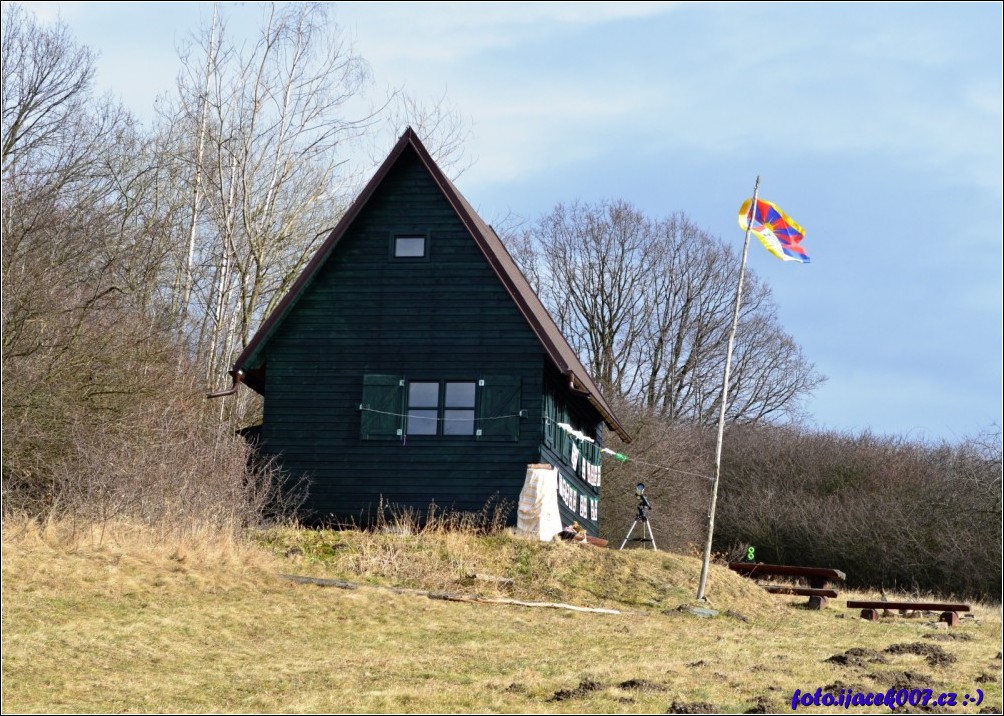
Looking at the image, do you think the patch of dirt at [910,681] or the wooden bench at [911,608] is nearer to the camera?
the patch of dirt at [910,681]

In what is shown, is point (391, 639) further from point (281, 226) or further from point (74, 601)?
point (281, 226)

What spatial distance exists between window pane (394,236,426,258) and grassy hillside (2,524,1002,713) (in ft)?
19.5

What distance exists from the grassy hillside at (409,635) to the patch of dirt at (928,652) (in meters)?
0.06

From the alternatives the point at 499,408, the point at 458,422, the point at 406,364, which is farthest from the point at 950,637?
the point at 406,364

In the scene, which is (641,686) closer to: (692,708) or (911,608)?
(692,708)

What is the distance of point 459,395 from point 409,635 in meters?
9.46

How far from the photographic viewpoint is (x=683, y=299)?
170ft

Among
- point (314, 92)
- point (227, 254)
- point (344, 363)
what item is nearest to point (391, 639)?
point (344, 363)

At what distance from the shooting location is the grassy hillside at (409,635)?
40.7 ft

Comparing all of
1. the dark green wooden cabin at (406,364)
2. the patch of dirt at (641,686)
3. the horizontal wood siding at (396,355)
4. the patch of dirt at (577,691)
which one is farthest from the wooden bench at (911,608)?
the patch of dirt at (577,691)

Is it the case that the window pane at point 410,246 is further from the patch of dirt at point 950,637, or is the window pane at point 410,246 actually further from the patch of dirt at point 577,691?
the patch of dirt at point 577,691

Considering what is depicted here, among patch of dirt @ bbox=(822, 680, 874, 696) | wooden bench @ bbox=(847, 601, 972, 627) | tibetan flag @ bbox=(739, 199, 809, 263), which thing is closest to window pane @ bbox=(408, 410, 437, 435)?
tibetan flag @ bbox=(739, 199, 809, 263)

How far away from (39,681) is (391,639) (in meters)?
4.88

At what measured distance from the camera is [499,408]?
25.2 meters
